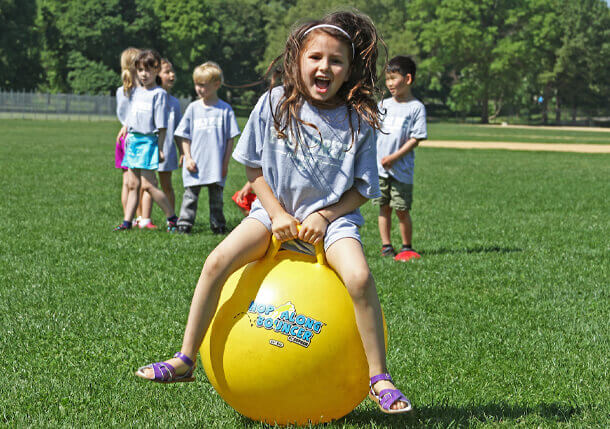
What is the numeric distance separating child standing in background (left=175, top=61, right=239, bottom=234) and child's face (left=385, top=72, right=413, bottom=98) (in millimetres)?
2136

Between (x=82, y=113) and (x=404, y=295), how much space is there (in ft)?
176

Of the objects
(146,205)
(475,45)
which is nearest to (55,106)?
(475,45)

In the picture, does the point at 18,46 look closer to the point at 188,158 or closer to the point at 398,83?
the point at 188,158

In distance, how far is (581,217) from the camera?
1148 cm

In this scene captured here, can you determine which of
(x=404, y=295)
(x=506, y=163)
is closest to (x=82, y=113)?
(x=506, y=163)

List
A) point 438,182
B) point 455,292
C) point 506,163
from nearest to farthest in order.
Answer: point 455,292
point 438,182
point 506,163

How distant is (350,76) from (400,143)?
4.31 m

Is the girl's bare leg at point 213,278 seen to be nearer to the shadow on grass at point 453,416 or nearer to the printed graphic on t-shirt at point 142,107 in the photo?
the shadow on grass at point 453,416

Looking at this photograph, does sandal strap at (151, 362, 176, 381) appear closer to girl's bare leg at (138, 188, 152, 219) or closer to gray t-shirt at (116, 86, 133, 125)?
girl's bare leg at (138, 188, 152, 219)

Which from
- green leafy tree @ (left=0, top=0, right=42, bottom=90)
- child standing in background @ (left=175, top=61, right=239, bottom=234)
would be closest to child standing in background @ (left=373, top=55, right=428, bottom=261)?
child standing in background @ (left=175, top=61, right=239, bottom=234)

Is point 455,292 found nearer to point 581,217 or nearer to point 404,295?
point 404,295

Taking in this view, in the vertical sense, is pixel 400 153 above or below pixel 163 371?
above

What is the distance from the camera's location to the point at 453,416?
12.6ft

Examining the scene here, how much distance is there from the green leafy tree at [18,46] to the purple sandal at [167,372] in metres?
67.3
